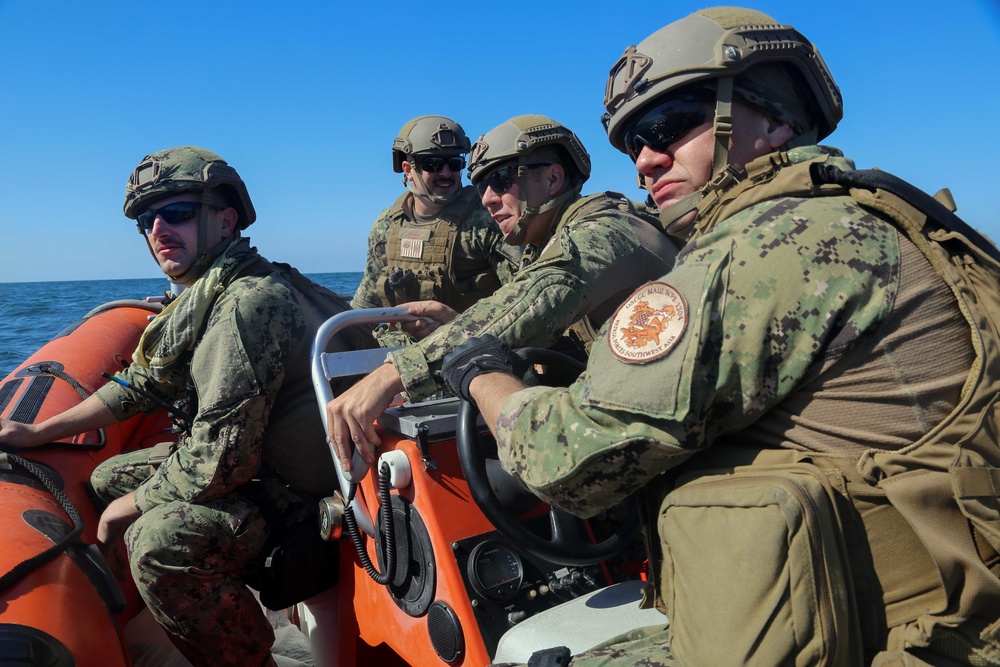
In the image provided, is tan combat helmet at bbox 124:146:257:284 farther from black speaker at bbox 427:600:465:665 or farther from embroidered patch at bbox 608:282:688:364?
embroidered patch at bbox 608:282:688:364

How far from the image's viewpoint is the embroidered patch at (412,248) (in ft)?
17.9

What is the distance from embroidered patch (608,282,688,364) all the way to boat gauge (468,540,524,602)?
1.00 m

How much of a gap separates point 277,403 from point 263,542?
0.53 m

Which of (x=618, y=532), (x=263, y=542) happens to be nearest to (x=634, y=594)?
(x=618, y=532)

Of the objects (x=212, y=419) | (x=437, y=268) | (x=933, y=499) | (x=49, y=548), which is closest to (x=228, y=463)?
(x=212, y=419)

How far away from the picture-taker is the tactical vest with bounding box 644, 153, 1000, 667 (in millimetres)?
1212

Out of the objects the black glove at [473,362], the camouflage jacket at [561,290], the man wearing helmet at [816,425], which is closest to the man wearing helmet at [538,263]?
the camouflage jacket at [561,290]

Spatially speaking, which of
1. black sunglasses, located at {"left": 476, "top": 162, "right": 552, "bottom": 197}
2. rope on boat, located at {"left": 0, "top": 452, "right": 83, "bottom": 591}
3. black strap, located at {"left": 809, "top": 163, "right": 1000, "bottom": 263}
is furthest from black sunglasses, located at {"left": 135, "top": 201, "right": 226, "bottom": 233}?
black strap, located at {"left": 809, "top": 163, "right": 1000, "bottom": 263}

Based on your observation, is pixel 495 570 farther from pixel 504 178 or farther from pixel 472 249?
pixel 472 249

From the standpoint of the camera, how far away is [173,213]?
338cm

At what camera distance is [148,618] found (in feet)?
11.6

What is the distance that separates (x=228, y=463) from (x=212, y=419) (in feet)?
0.55

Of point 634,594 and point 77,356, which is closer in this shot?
point 634,594

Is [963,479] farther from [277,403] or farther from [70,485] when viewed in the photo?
[70,485]
